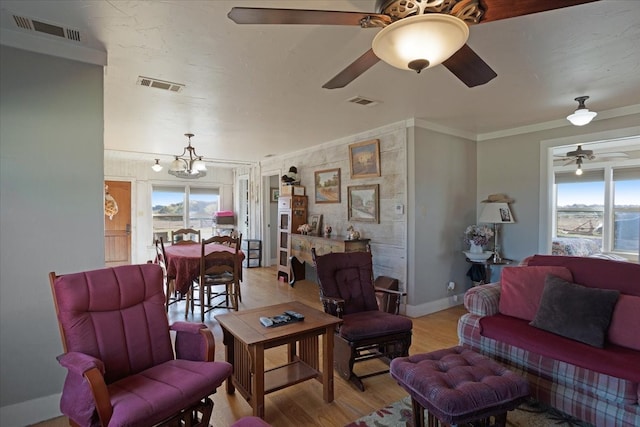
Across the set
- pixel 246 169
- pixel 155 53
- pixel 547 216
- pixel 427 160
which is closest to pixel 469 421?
pixel 155 53

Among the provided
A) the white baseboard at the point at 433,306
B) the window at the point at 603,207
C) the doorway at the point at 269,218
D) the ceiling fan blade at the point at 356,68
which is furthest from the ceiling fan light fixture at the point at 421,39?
the window at the point at 603,207

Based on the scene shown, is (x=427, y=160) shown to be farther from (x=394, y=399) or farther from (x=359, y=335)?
(x=394, y=399)

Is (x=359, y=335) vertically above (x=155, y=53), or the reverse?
(x=155, y=53)

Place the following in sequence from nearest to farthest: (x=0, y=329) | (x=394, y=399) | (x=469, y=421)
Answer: (x=469, y=421) < (x=0, y=329) < (x=394, y=399)

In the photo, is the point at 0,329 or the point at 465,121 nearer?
the point at 0,329

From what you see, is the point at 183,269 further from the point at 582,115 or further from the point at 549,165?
the point at 549,165

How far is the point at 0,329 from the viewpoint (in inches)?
78.7

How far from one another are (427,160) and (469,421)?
10.7 feet

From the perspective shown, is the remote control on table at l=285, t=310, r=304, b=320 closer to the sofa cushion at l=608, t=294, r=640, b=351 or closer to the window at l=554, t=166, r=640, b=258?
the sofa cushion at l=608, t=294, r=640, b=351

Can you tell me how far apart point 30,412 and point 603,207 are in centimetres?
858

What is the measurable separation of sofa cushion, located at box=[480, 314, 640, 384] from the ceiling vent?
3.50 meters

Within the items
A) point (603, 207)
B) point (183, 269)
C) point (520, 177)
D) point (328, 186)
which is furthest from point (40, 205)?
point (603, 207)

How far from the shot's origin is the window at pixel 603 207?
230 inches

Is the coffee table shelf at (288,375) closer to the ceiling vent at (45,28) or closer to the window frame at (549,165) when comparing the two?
the ceiling vent at (45,28)
